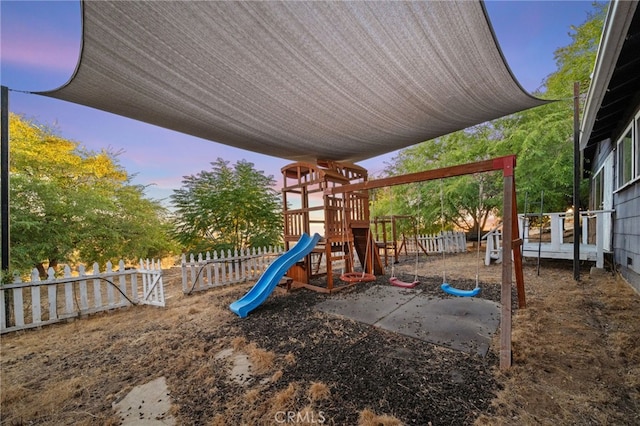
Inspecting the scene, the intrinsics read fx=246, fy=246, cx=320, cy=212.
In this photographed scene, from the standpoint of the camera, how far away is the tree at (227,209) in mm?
5859

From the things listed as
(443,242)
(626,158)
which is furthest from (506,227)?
(443,242)

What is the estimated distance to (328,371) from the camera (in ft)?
6.42

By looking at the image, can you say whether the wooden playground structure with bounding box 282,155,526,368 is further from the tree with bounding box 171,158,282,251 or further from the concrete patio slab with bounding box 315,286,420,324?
the tree with bounding box 171,158,282,251

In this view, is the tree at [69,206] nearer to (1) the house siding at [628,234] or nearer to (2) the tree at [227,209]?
(2) the tree at [227,209]

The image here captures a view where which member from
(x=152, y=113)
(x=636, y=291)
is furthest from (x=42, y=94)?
(x=636, y=291)

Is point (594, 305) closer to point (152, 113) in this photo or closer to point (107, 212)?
point (152, 113)

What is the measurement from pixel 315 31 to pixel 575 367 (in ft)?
10.7

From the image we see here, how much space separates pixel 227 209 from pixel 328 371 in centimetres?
490

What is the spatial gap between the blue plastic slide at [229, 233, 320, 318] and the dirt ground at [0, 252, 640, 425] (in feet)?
0.60

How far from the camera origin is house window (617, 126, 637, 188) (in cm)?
367

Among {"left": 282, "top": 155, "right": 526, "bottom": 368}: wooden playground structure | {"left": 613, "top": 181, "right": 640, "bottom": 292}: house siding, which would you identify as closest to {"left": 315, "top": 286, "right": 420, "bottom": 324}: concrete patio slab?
{"left": 282, "top": 155, "right": 526, "bottom": 368}: wooden playground structure

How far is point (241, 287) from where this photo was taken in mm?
4855

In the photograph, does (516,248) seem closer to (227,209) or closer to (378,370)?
(378,370)

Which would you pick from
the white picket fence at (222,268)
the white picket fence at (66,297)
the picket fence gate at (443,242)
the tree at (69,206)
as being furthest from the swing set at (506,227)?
the picket fence gate at (443,242)
